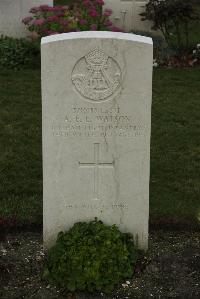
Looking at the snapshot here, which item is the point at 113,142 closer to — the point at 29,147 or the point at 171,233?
the point at 171,233

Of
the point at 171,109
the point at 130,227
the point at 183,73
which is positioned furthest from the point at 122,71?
the point at 183,73

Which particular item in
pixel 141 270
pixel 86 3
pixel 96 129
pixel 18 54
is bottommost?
pixel 141 270

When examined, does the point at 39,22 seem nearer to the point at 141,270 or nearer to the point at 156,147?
the point at 156,147

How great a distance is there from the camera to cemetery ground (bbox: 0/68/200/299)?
17.0ft

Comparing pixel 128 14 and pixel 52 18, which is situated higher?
pixel 128 14

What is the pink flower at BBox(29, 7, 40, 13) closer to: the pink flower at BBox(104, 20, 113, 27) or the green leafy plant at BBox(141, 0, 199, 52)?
the pink flower at BBox(104, 20, 113, 27)

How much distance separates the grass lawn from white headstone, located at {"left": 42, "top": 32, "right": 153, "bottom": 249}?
83 centimetres

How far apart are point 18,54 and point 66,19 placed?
1.02 m

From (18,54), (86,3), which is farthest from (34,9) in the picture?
(86,3)

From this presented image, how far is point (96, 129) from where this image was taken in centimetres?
513

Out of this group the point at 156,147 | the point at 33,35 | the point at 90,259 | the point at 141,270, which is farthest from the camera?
the point at 33,35

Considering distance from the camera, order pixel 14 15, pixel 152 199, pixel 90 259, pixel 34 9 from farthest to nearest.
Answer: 1. pixel 14 15
2. pixel 34 9
3. pixel 152 199
4. pixel 90 259

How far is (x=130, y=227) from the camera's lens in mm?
5434

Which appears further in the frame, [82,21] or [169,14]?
[169,14]
